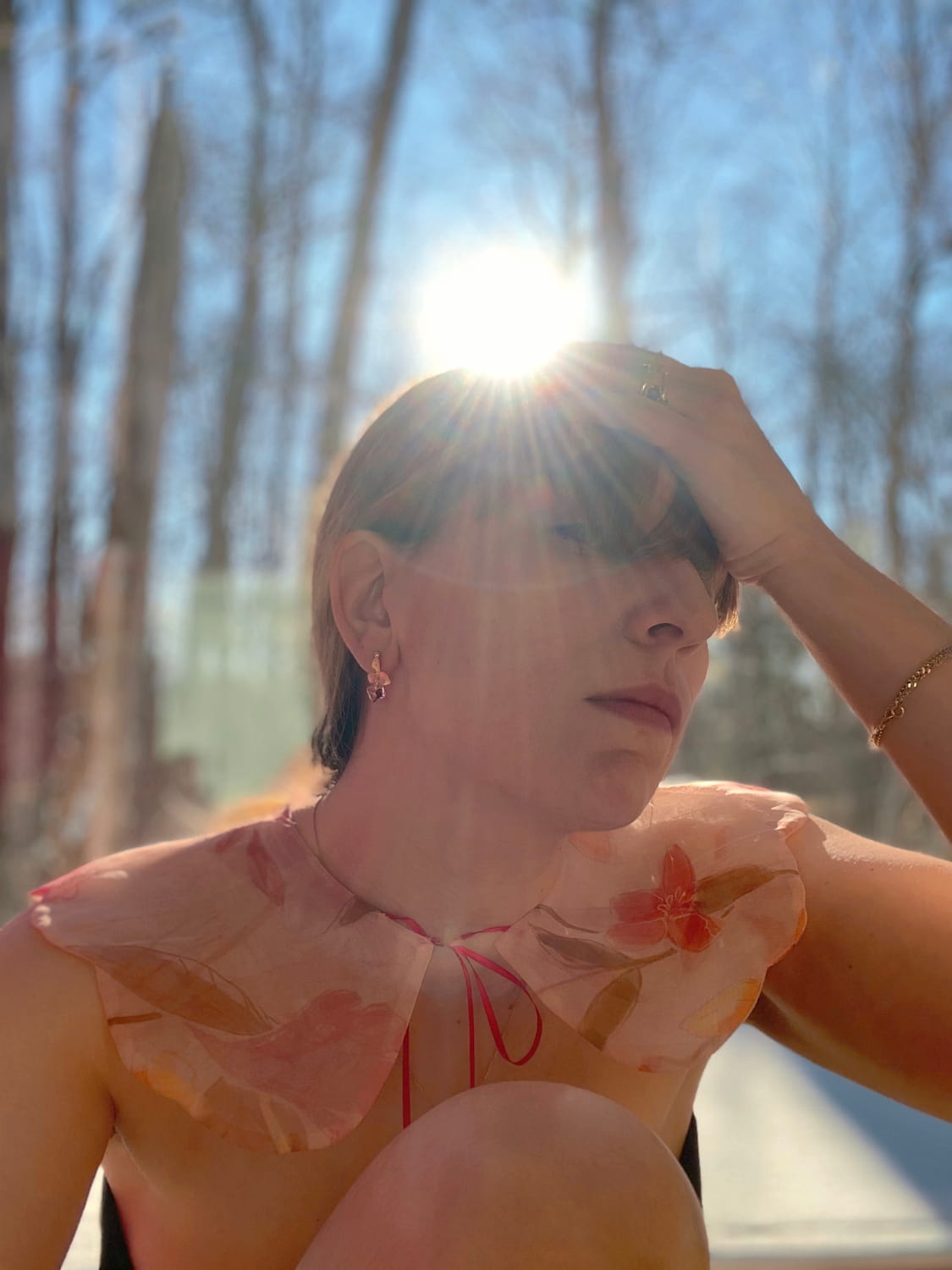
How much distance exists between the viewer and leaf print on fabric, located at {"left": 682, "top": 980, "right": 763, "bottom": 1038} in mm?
1014

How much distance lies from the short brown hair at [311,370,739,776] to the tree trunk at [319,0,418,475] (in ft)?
18.5

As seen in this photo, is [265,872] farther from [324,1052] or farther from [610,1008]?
[610,1008]

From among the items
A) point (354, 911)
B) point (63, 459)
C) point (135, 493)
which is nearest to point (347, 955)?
point (354, 911)

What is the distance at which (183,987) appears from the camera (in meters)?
0.92

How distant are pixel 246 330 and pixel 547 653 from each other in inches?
361

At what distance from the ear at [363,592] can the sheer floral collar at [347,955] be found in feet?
0.65

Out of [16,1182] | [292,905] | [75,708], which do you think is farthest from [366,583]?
[75,708]

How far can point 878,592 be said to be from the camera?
3.66 feet

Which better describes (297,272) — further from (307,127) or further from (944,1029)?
(944,1029)

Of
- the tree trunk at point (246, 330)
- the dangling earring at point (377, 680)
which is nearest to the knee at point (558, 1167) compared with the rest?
the dangling earring at point (377, 680)

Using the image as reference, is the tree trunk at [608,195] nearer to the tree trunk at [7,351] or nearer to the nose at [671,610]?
the tree trunk at [7,351]

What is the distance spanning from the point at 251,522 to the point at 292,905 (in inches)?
465

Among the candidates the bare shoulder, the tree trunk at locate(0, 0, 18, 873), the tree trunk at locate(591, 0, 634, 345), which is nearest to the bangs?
the bare shoulder

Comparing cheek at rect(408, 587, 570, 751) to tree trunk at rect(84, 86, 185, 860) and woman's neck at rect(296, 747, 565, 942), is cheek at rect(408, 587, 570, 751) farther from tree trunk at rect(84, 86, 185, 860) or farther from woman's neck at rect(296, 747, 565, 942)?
tree trunk at rect(84, 86, 185, 860)
